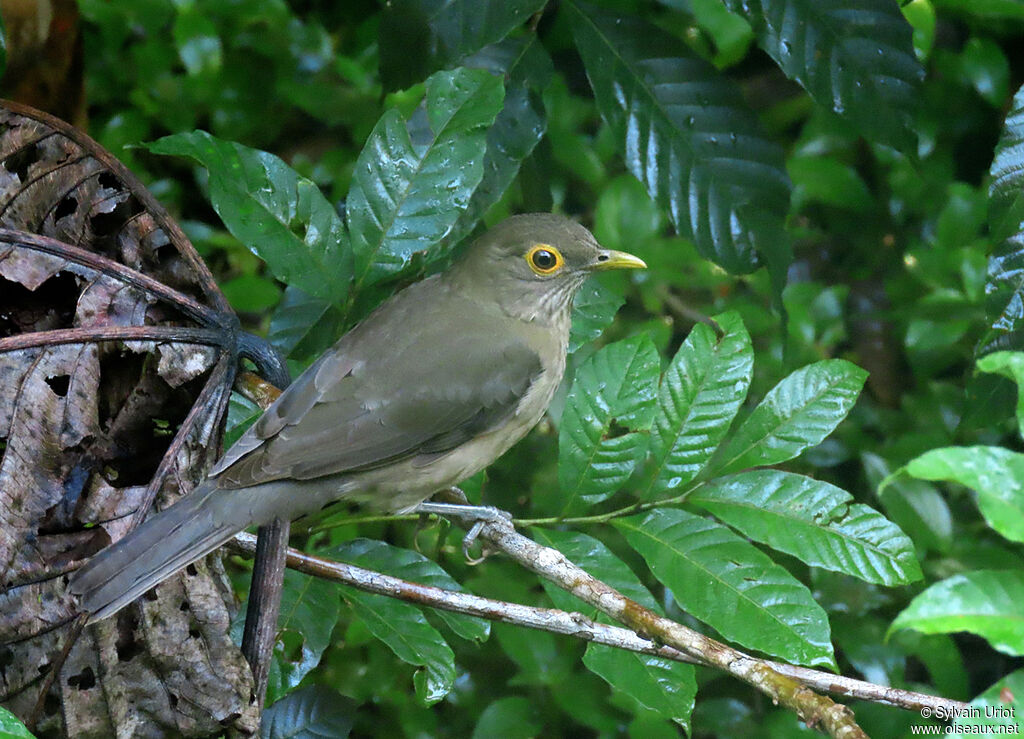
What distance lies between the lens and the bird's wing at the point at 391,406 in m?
2.80

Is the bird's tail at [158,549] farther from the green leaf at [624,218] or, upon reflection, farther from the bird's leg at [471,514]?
the green leaf at [624,218]

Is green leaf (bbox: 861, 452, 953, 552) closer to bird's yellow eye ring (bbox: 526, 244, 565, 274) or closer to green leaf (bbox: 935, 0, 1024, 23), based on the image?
bird's yellow eye ring (bbox: 526, 244, 565, 274)

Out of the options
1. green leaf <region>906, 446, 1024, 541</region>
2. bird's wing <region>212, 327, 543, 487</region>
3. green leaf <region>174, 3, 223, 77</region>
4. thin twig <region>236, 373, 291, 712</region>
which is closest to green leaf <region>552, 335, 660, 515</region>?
bird's wing <region>212, 327, 543, 487</region>

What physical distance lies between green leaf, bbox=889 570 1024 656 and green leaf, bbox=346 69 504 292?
5.86ft

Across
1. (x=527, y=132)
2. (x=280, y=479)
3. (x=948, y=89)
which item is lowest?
(x=280, y=479)

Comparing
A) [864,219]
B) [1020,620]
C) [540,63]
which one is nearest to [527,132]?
[540,63]

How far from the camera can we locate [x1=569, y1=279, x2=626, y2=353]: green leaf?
10.5 ft

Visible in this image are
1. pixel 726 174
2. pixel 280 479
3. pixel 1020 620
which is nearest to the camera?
pixel 1020 620

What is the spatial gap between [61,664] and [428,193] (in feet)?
4.93

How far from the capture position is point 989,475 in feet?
4.63

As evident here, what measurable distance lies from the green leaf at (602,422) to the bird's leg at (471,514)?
200mm

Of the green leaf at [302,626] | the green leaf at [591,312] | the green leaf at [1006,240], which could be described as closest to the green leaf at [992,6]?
the green leaf at [1006,240]

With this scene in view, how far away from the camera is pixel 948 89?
516 centimetres

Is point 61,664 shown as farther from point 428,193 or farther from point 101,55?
point 101,55
